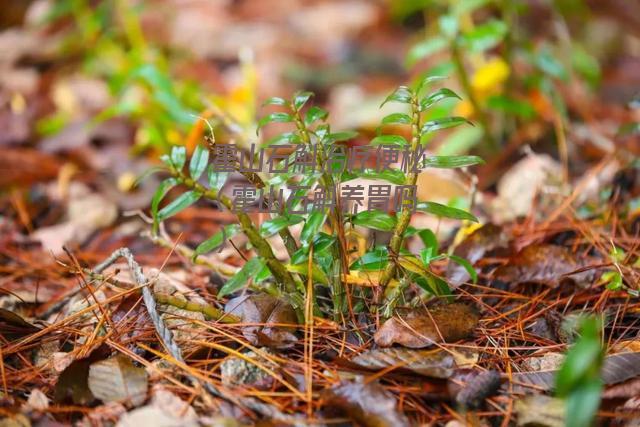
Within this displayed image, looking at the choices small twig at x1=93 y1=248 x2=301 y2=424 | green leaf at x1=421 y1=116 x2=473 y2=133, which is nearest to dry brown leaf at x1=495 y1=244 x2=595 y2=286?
Answer: green leaf at x1=421 y1=116 x2=473 y2=133

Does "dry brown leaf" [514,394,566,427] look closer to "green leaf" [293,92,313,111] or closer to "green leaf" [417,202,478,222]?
"green leaf" [417,202,478,222]

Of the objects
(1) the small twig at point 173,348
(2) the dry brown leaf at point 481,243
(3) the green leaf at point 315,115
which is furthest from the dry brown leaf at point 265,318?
(2) the dry brown leaf at point 481,243

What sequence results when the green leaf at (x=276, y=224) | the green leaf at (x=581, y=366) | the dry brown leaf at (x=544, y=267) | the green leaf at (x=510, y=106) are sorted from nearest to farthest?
the green leaf at (x=581, y=366) < the green leaf at (x=276, y=224) < the dry brown leaf at (x=544, y=267) < the green leaf at (x=510, y=106)

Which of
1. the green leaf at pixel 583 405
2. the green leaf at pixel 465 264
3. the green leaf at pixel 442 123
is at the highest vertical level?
the green leaf at pixel 442 123

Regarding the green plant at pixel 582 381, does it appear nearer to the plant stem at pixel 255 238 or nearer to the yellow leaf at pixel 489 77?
the plant stem at pixel 255 238

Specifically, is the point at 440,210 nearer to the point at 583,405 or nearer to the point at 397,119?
the point at 397,119

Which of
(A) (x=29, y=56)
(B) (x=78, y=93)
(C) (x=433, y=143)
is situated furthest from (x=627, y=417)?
(A) (x=29, y=56)
